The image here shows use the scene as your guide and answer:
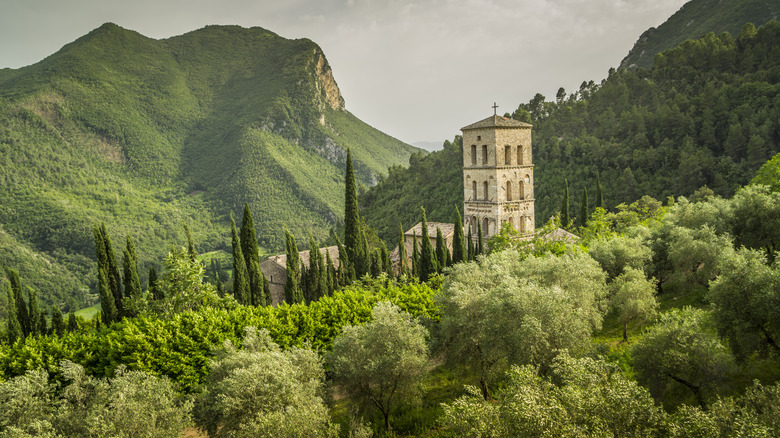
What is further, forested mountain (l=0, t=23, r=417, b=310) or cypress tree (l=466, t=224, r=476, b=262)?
forested mountain (l=0, t=23, r=417, b=310)

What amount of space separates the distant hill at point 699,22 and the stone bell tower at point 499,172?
72.4m

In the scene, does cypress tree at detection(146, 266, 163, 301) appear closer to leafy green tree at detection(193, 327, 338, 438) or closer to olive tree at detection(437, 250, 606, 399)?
leafy green tree at detection(193, 327, 338, 438)

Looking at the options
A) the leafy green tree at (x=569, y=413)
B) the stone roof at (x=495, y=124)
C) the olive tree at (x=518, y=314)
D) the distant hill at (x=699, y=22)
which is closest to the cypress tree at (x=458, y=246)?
the stone roof at (x=495, y=124)

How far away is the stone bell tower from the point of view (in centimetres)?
3528

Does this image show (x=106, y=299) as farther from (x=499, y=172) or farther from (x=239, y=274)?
(x=499, y=172)

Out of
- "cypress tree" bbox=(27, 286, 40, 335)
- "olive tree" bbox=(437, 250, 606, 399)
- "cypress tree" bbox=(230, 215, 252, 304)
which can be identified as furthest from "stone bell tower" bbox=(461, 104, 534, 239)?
"cypress tree" bbox=(27, 286, 40, 335)

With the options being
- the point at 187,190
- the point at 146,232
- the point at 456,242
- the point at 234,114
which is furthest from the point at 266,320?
the point at 234,114

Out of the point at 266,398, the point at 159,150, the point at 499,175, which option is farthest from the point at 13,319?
the point at 159,150

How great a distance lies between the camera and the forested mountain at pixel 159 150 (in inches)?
2689

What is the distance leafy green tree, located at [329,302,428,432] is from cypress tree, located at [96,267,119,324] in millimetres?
17439

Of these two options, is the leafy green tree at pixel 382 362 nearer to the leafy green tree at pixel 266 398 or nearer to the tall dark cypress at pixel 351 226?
the leafy green tree at pixel 266 398

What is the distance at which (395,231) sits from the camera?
69.9 meters

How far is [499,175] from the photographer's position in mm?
35344

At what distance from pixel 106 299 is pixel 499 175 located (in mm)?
28333
